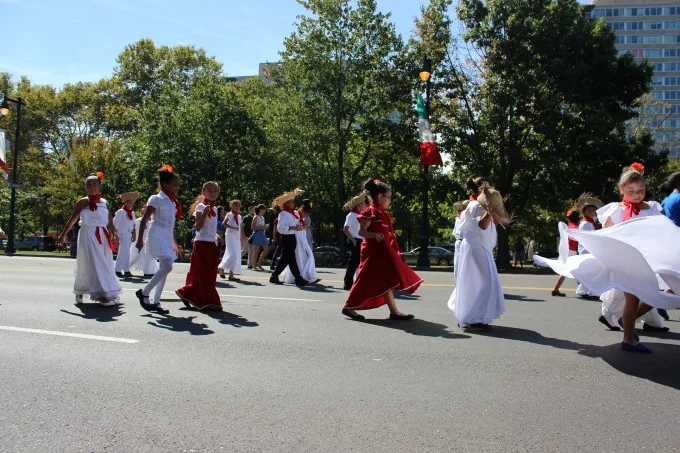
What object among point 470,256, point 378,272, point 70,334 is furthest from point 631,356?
point 70,334

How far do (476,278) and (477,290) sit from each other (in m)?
0.15

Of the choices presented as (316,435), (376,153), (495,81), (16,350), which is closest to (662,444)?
(316,435)

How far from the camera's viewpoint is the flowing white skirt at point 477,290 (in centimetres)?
795

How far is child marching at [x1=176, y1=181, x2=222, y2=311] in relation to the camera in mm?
9492

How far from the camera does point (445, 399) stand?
16.0ft

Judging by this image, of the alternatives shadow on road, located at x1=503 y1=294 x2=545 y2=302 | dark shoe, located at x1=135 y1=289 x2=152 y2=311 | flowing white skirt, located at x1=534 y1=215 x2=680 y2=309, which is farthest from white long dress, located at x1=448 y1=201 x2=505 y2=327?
dark shoe, located at x1=135 y1=289 x2=152 y2=311

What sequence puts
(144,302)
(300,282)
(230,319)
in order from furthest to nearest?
(300,282)
(144,302)
(230,319)

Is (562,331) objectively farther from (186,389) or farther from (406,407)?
(186,389)

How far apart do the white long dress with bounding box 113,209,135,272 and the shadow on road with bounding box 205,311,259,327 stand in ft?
25.6

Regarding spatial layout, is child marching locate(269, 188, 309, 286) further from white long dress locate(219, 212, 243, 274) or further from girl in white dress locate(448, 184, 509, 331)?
girl in white dress locate(448, 184, 509, 331)

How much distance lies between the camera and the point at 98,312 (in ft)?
30.3

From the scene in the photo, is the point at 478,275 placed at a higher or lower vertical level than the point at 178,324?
higher

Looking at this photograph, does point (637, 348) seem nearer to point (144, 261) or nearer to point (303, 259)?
point (303, 259)

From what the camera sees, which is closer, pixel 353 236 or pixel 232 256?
pixel 353 236
